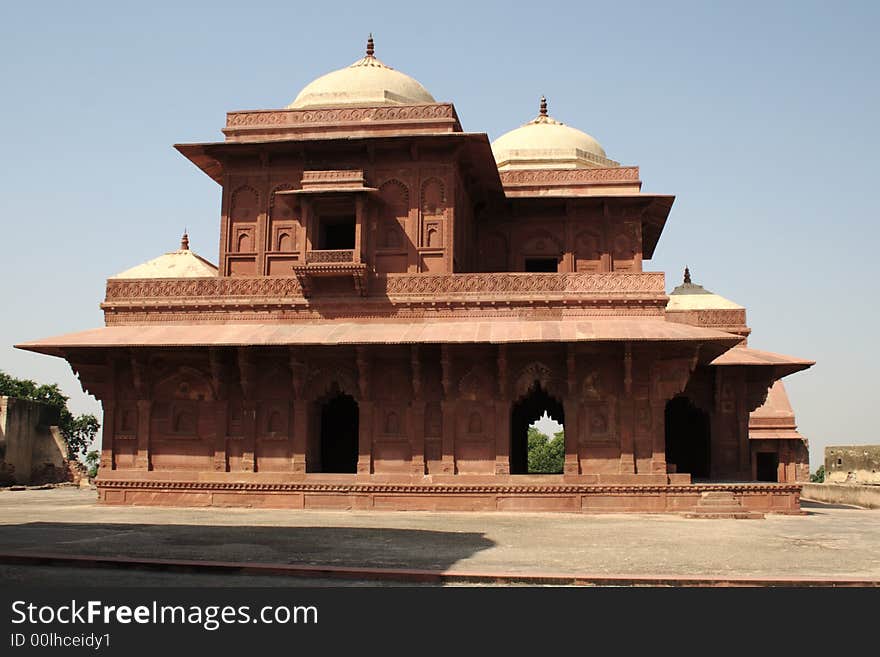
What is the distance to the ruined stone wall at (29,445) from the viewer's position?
105 ft

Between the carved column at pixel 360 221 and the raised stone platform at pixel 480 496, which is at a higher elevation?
the carved column at pixel 360 221

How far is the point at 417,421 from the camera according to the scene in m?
20.0


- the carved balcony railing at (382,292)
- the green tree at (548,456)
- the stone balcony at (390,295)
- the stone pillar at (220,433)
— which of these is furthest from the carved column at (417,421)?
the green tree at (548,456)

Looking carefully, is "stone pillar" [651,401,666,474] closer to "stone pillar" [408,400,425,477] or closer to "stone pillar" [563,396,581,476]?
"stone pillar" [563,396,581,476]

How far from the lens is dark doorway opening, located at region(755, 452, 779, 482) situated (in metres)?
30.3

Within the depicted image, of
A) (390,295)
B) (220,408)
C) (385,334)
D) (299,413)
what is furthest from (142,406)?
(390,295)

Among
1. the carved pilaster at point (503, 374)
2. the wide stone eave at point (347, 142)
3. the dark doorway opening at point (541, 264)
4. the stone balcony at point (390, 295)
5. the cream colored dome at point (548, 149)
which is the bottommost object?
the carved pilaster at point (503, 374)

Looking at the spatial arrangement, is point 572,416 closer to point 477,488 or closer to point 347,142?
point 477,488

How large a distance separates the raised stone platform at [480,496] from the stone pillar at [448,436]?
1.40 feet

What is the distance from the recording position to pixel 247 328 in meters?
20.7

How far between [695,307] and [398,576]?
20.5 m

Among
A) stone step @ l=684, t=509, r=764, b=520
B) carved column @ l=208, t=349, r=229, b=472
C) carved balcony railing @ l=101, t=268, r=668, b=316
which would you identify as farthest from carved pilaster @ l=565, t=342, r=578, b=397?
carved column @ l=208, t=349, r=229, b=472

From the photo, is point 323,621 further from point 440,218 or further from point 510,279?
point 440,218

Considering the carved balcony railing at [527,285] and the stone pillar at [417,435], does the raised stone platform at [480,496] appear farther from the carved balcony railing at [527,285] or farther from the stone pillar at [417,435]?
the carved balcony railing at [527,285]
